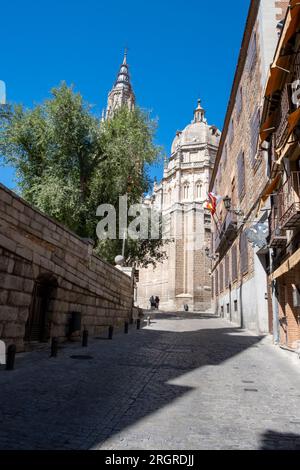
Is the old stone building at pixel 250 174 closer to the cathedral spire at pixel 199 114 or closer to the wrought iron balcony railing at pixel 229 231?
the wrought iron balcony railing at pixel 229 231

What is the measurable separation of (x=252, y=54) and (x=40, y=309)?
13.2m

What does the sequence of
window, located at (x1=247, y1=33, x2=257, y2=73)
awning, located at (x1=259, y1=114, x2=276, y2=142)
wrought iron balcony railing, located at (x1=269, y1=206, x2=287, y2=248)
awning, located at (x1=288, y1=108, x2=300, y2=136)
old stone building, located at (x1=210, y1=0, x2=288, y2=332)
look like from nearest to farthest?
awning, located at (x1=288, y1=108, x2=300, y2=136), wrought iron balcony railing, located at (x1=269, y1=206, x2=287, y2=248), awning, located at (x1=259, y1=114, x2=276, y2=142), old stone building, located at (x1=210, y1=0, x2=288, y2=332), window, located at (x1=247, y1=33, x2=257, y2=73)

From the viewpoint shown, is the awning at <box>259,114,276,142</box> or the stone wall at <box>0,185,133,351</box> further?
the awning at <box>259,114,276,142</box>

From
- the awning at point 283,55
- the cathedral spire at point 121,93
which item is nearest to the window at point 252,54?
the awning at point 283,55

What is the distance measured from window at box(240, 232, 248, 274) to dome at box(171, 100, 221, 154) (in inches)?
1544

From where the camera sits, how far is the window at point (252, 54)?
46.0ft

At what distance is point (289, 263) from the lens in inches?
330

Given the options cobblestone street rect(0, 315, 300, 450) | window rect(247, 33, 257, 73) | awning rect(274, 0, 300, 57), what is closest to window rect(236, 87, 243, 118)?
window rect(247, 33, 257, 73)

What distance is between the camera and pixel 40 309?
8.66m

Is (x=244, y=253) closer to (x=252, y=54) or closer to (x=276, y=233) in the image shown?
(x=276, y=233)

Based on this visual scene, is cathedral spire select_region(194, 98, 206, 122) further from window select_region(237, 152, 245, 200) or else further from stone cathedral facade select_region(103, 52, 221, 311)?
window select_region(237, 152, 245, 200)

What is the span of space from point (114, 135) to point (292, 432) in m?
18.6

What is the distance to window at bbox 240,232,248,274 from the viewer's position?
599 inches

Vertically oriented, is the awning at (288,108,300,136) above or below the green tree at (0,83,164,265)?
below
